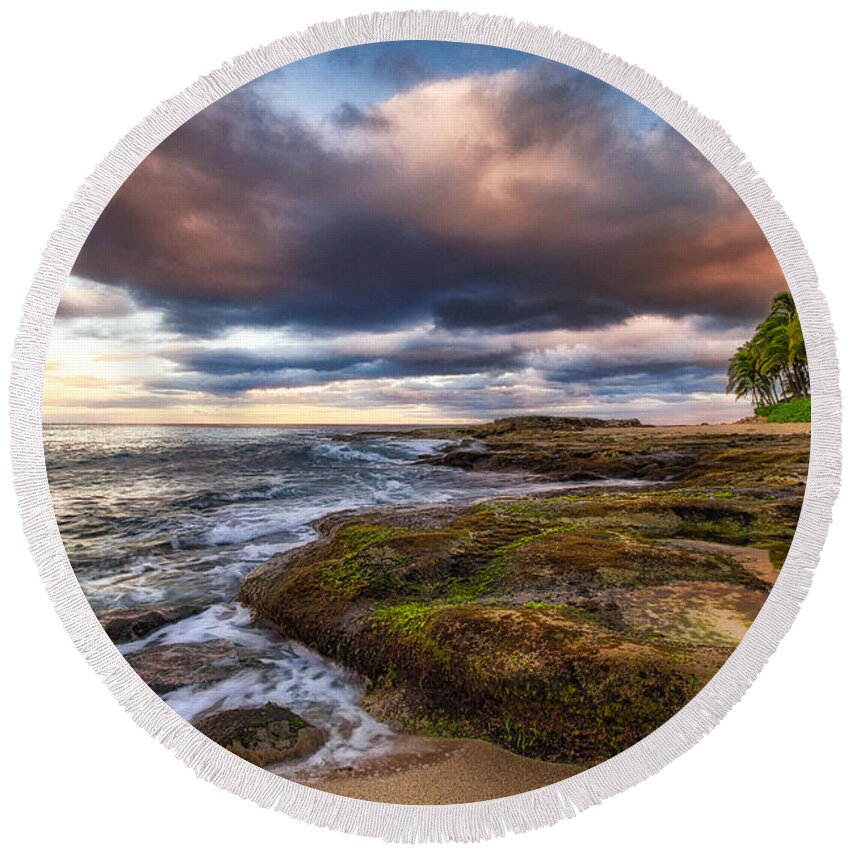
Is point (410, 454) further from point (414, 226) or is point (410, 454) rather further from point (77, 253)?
point (77, 253)

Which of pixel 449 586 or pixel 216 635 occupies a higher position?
pixel 449 586

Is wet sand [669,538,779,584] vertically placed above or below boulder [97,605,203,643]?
above

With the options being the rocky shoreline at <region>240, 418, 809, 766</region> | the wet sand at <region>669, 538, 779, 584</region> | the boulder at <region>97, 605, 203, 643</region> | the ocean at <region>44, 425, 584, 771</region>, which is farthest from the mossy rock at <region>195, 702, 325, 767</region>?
the wet sand at <region>669, 538, 779, 584</region>

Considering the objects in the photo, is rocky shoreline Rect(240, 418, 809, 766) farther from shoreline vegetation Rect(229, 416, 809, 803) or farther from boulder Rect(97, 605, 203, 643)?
boulder Rect(97, 605, 203, 643)

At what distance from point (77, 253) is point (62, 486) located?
1124 mm

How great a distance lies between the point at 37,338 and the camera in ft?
9.02

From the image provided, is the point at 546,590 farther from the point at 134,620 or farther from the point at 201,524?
the point at 134,620

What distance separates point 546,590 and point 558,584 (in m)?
0.07

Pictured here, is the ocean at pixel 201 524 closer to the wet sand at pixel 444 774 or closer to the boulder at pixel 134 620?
the boulder at pixel 134 620

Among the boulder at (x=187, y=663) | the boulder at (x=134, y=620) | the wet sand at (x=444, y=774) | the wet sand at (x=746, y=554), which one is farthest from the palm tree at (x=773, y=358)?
the boulder at (x=134, y=620)

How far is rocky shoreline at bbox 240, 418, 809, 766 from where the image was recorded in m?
2.20

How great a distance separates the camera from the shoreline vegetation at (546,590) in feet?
7.23

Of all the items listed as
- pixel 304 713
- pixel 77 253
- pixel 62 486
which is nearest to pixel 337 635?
pixel 304 713

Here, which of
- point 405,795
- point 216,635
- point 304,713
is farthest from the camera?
point 216,635
